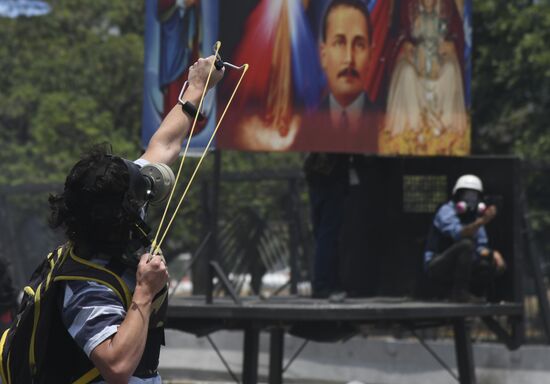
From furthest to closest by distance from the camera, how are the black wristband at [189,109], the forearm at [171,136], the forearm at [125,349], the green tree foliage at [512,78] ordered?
1. the green tree foliage at [512,78]
2. the black wristband at [189,109]
3. the forearm at [171,136]
4. the forearm at [125,349]

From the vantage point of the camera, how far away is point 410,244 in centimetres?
1096

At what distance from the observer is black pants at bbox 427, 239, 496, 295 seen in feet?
31.9

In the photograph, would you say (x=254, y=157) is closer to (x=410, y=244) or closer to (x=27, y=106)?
(x=27, y=106)

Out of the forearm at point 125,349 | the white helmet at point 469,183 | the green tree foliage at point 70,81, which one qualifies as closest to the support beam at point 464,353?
the white helmet at point 469,183

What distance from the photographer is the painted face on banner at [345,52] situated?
30.6ft

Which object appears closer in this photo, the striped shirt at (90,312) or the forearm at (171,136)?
the striped shirt at (90,312)

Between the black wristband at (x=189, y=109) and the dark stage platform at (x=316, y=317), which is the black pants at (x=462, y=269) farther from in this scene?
the black wristband at (x=189, y=109)

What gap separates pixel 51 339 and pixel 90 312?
20cm

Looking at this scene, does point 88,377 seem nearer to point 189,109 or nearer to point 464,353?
point 189,109

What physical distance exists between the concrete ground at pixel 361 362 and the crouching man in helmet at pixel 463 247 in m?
1.48

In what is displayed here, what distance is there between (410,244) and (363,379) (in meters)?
1.97

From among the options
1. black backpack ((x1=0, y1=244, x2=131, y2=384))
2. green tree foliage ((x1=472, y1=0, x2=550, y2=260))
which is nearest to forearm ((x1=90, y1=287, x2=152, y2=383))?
black backpack ((x1=0, y1=244, x2=131, y2=384))

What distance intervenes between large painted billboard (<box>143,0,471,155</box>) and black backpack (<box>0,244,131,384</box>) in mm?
4997

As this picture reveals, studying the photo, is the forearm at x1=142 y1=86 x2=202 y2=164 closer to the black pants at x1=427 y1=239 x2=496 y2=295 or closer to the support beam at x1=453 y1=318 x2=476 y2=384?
the black pants at x1=427 y1=239 x2=496 y2=295
